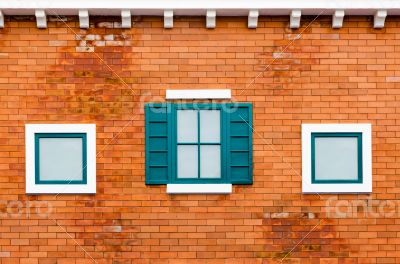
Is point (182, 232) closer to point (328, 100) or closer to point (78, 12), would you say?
point (328, 100)

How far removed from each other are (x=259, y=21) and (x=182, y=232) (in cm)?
357

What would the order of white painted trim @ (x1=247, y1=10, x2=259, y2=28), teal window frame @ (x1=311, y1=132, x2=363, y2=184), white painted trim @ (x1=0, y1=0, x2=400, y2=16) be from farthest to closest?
teal window frame @ (x1=311, y1=132, x2=363, y2=184), white painted trim @ (x1=247, y1=10, x2=259, y2=28), white painted trim @ (x1=0, y1=0, x2=400, y2=16)

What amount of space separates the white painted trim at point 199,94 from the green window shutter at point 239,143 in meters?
0.21

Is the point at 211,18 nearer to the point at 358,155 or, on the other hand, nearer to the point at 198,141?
the point at 198,141

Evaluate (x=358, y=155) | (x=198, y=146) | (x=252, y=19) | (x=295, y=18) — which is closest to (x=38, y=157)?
(x=198, y=146)

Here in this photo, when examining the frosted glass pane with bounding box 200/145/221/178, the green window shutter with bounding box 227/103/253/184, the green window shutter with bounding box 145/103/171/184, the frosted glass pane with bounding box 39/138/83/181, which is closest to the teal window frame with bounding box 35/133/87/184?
the frosted glass pane with bounding box 39/138/83/181

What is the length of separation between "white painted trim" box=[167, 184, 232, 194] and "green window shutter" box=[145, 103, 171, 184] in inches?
6.7

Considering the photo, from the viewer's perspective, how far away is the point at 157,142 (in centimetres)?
917

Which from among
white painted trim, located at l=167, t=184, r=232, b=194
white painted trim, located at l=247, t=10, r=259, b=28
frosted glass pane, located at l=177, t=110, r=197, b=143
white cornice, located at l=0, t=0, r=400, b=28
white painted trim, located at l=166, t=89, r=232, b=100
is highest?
white cornice, located at l=0, t=0, r=400, b=28

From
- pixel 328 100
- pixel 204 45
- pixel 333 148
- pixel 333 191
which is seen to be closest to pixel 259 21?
pixel 204 45

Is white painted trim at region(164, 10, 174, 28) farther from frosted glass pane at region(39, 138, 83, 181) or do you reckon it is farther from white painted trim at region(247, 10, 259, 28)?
frosted glass pane at region(39, 138, 83, 181)

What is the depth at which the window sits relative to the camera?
9141mm

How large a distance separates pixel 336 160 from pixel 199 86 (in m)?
2.46
